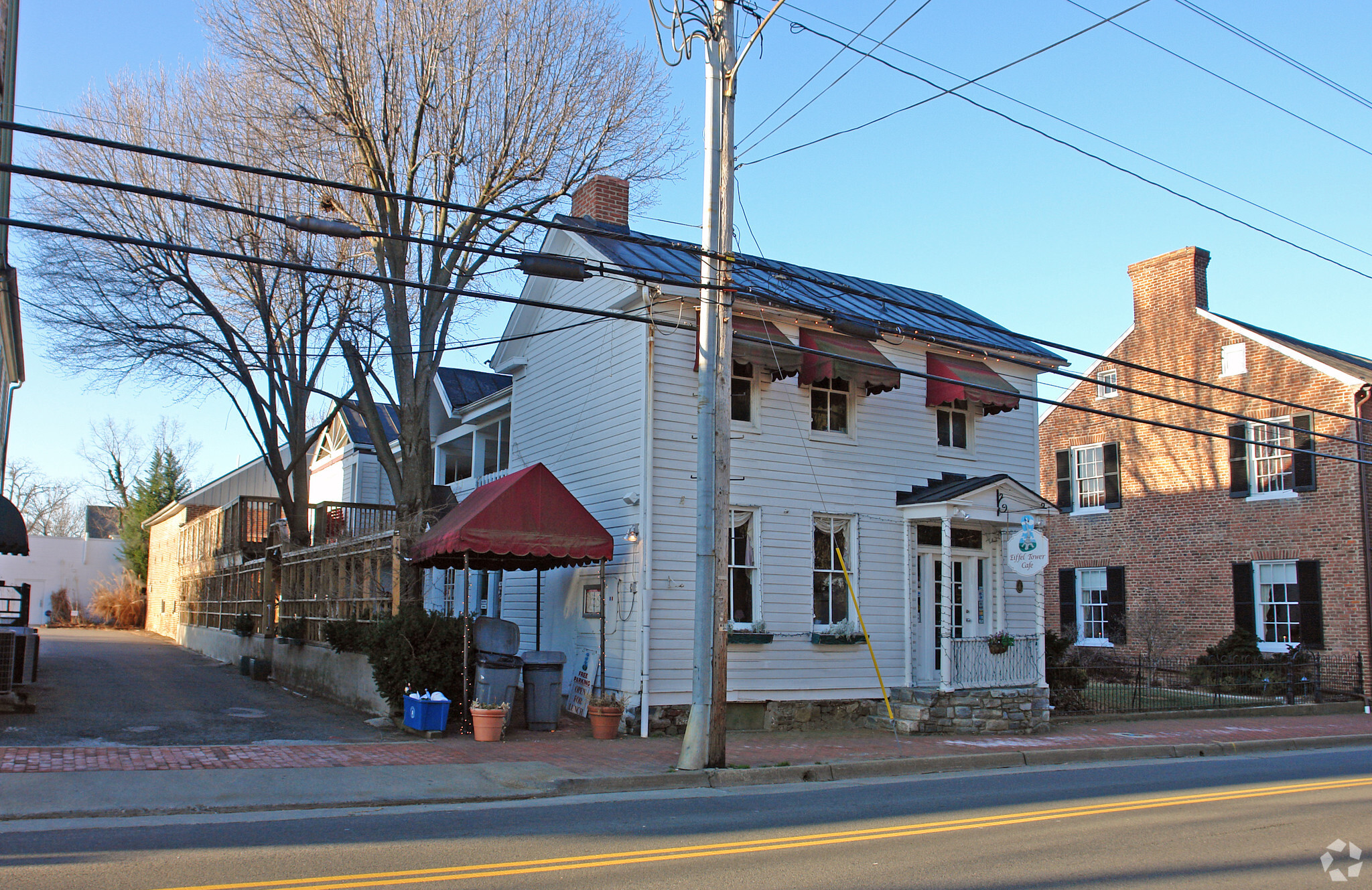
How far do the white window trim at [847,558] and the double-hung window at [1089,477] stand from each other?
14336 mm

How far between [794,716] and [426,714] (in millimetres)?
5715

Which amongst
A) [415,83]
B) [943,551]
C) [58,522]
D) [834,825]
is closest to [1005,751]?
[943,551]

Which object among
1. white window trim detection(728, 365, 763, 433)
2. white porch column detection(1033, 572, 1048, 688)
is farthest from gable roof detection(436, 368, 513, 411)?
white porch column detection(1033, 572, 1048, 688)

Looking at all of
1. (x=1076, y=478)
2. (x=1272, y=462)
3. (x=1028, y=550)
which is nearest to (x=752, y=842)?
(x=1028, y=550)

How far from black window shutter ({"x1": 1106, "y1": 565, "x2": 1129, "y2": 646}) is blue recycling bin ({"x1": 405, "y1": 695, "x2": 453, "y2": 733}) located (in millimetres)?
20154

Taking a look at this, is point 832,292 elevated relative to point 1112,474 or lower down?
elevated

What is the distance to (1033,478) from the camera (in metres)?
19.4

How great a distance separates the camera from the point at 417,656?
563 inches

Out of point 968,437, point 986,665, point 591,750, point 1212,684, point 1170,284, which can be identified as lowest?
point 1212,684

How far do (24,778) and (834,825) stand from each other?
25.4 feet

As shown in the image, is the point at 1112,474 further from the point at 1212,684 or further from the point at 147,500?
the point at 147,500

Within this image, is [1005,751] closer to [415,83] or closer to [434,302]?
[434,302]

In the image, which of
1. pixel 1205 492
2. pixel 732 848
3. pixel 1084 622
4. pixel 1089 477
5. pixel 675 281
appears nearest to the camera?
pixel 732 848

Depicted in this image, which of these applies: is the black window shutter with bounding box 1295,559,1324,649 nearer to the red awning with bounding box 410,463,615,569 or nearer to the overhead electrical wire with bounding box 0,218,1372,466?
the overhead electrical wire with bounding box 0,218,1372,466
